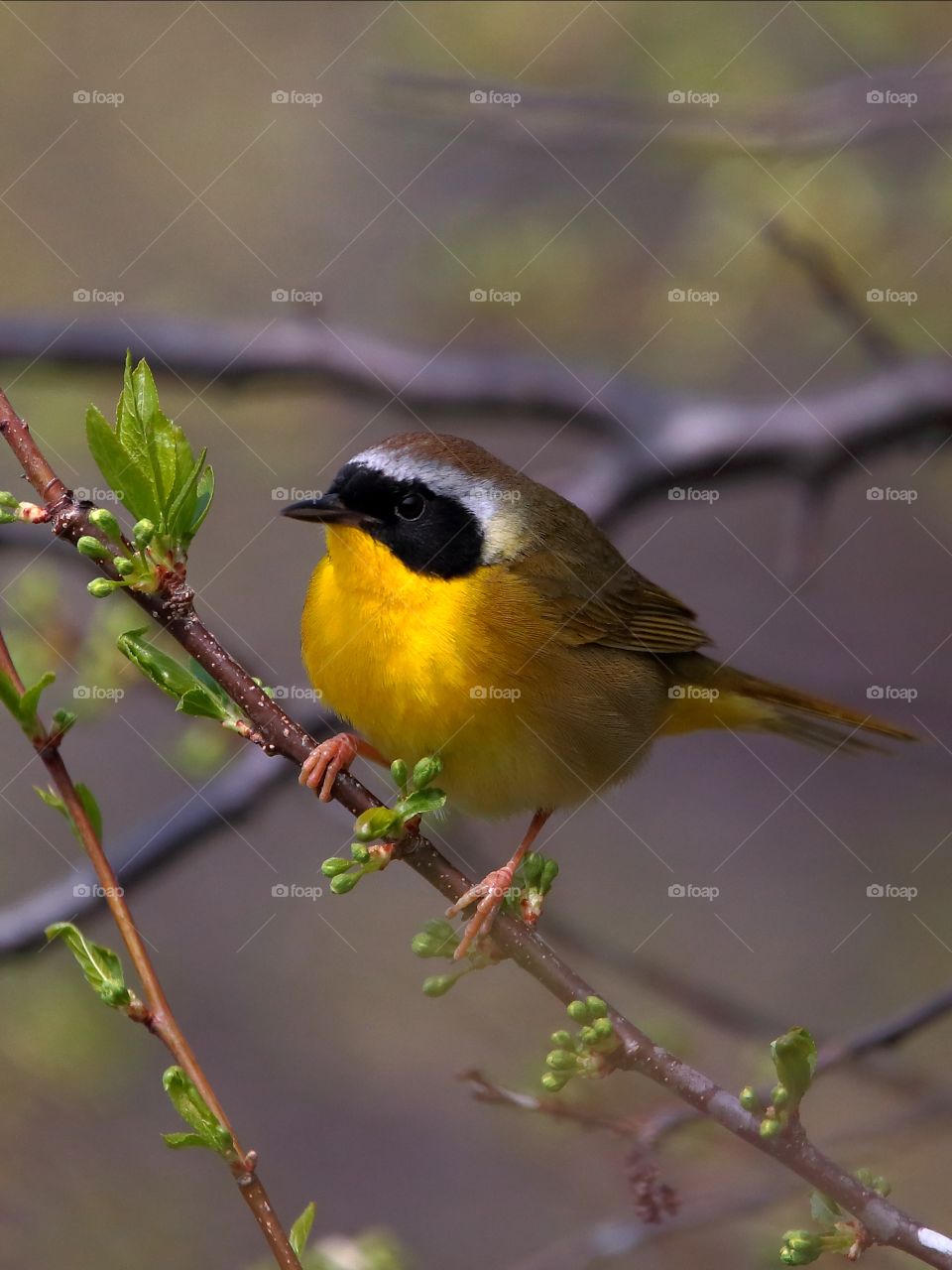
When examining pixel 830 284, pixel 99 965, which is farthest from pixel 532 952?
pixel 830 284

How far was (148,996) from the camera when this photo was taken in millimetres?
1720

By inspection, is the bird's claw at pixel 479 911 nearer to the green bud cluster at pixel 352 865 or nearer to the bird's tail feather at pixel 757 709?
the green bud cluster at pixel 352 865

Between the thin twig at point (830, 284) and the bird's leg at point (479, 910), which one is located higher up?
the thin twig at point (830, 284)

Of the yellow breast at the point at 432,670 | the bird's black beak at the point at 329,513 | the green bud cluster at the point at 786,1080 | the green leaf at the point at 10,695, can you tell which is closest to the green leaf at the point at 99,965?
the green leaf at the point at 10,695

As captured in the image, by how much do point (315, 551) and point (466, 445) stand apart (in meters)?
3.75

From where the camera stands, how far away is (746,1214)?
3023 mm

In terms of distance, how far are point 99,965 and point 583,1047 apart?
70 cm

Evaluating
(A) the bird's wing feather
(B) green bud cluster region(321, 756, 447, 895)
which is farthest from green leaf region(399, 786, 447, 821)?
(A) the bird's wing feather

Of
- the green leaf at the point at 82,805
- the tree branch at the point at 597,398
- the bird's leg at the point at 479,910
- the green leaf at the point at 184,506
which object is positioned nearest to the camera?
the green leaf at the point at 82,805

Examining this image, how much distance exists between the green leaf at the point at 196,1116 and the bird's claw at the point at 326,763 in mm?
Result: 478

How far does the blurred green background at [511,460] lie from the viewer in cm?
415

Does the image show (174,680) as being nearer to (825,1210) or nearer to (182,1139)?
(182,1139)

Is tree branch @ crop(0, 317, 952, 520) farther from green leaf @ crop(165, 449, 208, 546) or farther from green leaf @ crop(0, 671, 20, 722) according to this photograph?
green leaf @ crop(0, 671, 20, 722)

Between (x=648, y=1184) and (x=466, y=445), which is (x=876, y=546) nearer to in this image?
(x=466, y=445)
